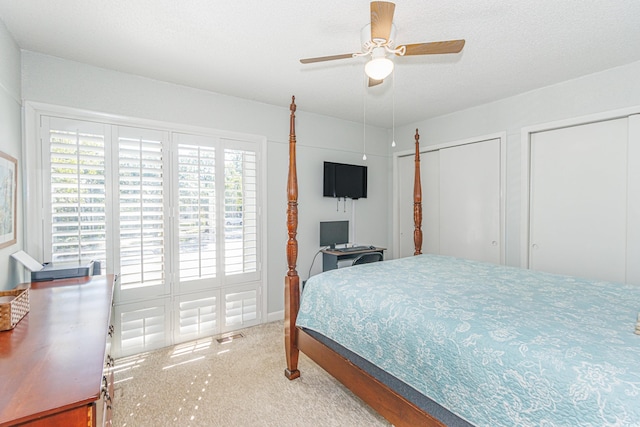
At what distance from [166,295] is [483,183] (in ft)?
11.8

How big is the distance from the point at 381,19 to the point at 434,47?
418mm

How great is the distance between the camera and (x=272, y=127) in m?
3.69

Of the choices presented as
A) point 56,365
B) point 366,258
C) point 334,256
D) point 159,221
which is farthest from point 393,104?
point 56,365

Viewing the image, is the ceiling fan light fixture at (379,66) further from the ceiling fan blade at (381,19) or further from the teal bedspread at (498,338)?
the teal bedspread at (498,338)

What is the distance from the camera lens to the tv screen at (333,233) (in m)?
4.00

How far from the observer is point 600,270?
288 centimetres

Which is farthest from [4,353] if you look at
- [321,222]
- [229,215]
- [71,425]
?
[321,222]

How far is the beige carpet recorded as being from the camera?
6.73 feet

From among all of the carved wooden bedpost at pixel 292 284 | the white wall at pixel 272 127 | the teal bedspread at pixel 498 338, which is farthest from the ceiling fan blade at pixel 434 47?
the white wall at pixel 272 127

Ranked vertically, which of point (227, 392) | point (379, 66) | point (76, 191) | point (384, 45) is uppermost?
point (384, 45)

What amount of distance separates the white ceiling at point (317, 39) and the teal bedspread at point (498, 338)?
1.66 meters

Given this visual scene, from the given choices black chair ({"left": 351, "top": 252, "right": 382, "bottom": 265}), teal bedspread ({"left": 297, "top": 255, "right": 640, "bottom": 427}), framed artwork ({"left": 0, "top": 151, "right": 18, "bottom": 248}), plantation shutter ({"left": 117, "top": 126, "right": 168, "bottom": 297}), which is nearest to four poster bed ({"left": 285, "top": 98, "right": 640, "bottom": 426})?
teal bedspread ({"left": 297, "top": 255, "right": 640, "bottom": 427})

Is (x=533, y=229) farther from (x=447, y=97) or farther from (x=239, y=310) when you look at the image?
(x=239, y=310)

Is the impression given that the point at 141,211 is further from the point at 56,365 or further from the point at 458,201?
the point at 458,201
